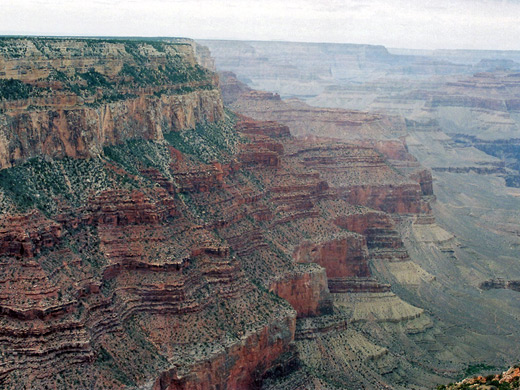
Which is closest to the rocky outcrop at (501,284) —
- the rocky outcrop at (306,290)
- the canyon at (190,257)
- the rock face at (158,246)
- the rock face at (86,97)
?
the canyon at (190,257)

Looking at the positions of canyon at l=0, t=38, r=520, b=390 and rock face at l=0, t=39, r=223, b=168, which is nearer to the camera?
canyon at l=0, t=38, r=520, b=390

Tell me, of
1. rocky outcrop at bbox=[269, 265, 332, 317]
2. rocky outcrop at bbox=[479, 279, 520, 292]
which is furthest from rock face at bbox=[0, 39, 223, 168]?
rocky outcrop at bbox=[479, 279, 520, 292]

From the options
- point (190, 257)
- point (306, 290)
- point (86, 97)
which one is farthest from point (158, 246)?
point (306, 290)

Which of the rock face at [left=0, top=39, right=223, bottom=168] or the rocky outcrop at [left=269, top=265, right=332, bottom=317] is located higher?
the rock face at [left=0, top=39, right=223, bottom=168]

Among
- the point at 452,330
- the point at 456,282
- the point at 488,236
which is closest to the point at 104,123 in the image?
the point at 452,330

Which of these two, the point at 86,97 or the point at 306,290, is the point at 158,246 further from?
the point at 306,290

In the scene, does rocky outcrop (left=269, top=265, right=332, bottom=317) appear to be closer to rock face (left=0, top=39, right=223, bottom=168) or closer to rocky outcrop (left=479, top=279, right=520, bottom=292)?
rock face (left=0, top=39, right=223, bottom=168)
